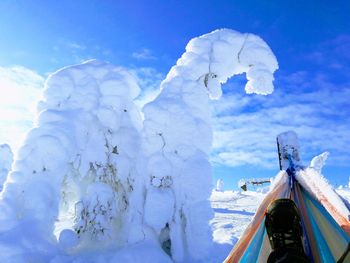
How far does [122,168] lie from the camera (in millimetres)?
14625

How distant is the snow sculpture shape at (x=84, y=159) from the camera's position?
13102 mm

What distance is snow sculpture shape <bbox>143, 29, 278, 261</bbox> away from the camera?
1341 cm

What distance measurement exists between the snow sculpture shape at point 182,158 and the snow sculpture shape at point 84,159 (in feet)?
3.34

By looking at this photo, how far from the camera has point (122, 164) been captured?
1462 cm

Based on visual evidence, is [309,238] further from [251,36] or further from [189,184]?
[251,36]

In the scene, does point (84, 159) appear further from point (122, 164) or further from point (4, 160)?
point (4, 160)

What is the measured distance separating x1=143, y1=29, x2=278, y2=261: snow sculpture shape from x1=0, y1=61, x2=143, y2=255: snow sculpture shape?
3.34 feet

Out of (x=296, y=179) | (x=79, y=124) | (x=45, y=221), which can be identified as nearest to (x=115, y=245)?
(x=45, y=221)

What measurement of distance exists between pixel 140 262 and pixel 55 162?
4.71 metres

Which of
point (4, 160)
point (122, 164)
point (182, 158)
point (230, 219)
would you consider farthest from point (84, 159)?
point (4, 160)

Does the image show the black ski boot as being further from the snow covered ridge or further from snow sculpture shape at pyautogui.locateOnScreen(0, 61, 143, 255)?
snow sculpture shape at pyautogui.locateOnScreen(0, 61, 143, 255)

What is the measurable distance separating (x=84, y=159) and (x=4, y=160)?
22.3 metres

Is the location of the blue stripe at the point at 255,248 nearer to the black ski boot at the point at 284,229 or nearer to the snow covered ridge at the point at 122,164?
the black ski boot at the point at 284,229

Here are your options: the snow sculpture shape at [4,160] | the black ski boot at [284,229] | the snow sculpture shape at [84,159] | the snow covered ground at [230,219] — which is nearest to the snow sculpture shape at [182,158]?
the snow sculpture shape at [84,159]
